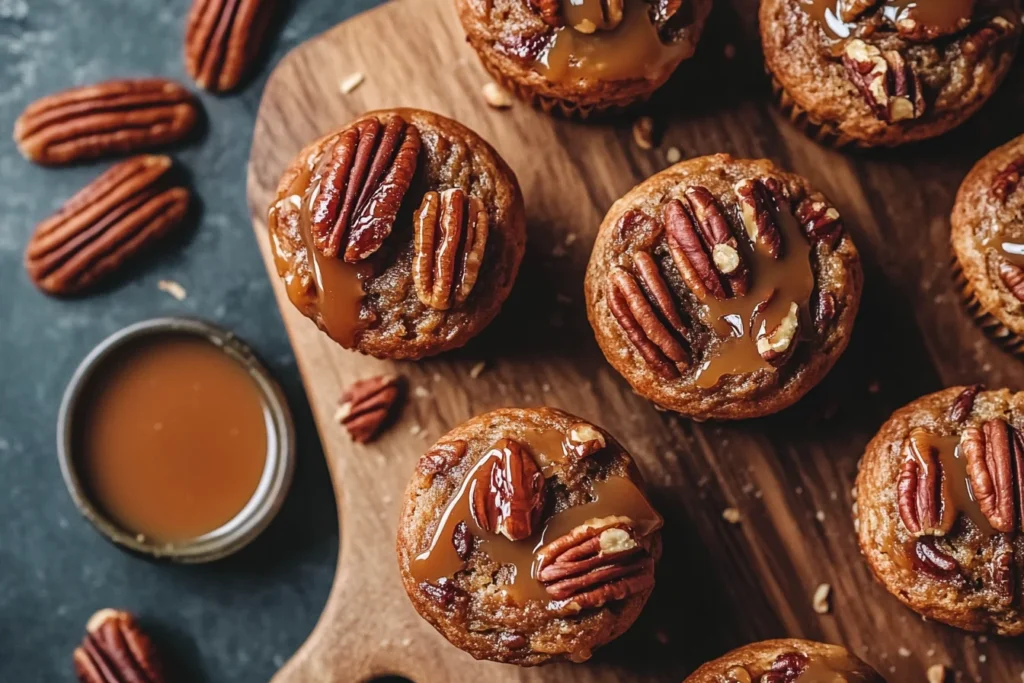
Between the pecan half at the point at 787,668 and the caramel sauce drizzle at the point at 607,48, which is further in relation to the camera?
the caramel sauce drizzle at the point at 607,48

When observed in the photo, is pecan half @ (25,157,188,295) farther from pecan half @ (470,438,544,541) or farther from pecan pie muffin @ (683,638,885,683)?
pecan pie muffin @ (683,638,885,683)

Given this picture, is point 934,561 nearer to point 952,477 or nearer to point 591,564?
point 952,477

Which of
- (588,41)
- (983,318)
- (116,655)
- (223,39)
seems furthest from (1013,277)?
(116,655)

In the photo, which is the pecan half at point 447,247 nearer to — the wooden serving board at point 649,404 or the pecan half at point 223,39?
the wooden serving board at point 649,404

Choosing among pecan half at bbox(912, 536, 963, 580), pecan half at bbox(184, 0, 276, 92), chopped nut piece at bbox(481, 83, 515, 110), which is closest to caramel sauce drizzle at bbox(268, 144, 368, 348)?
chopped nut piece at bbox(481, 83, 515, 110)

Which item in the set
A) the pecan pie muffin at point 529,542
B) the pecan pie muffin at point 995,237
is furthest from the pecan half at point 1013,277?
the pecan pie muffin at point 529,542

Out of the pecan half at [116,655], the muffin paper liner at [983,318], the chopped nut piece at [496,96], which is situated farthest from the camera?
the pecan half at [116,655]

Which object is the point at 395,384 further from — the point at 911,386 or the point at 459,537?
the point at 911,386
